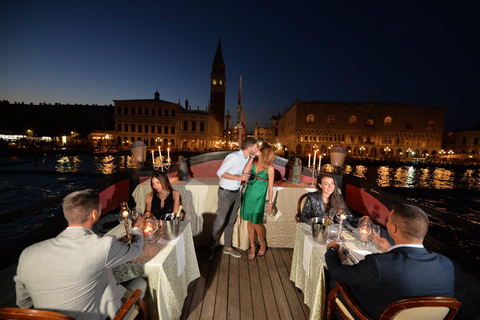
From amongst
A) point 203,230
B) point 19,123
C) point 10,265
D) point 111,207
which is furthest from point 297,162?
point 19,123

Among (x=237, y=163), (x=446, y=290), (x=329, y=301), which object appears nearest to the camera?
(x=446, y=290)

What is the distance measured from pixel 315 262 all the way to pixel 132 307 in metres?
1.59

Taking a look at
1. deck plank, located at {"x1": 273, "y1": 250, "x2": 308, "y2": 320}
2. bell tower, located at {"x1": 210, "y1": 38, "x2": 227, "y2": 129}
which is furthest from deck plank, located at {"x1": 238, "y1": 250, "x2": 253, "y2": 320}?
bell tower, located at {"x1": 210, "y1": 38, "x2": 227, "y2": 129}

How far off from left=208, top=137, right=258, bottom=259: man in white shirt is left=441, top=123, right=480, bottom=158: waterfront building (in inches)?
2327

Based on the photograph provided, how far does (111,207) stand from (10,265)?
170 centimetres

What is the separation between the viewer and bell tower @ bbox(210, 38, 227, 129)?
57000mm

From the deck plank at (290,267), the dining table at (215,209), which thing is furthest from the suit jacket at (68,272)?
the dining table at (215,209)

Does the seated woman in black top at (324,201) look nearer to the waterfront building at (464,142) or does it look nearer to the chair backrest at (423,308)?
the chair backrest at (423,308)

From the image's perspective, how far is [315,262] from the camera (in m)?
2.06

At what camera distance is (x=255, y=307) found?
2584 millimetres

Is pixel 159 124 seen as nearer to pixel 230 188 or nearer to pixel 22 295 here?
pixel 230 188

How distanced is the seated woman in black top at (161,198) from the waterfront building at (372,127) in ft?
151

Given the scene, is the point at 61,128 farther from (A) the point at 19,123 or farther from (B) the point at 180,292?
(B) the point at 180,292

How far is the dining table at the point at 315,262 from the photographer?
1.94m
